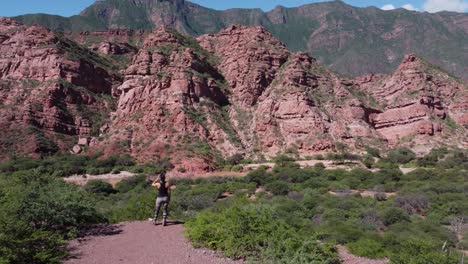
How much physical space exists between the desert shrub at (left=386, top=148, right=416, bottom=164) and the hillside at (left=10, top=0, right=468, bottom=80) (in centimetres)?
9065

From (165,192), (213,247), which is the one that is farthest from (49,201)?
(213,247)

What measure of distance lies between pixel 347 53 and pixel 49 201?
538 ft

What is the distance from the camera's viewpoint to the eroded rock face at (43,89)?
5422 centimetres

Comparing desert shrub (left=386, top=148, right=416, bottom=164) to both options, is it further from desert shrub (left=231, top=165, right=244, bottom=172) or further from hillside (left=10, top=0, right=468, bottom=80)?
hillside (left=10, top=0, right=468, bottom=80)

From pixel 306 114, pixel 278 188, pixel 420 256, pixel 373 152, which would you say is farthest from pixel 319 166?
pixel 420 256

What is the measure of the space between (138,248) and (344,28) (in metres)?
192

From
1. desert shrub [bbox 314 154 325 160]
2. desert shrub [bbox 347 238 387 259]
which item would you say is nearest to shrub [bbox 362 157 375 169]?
desert shrub [bbox 314 154 325 160]

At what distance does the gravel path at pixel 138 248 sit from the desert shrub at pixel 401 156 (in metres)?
48.5

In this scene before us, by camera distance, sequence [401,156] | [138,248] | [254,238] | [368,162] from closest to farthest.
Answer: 1. [254,238]
2. [138,248]
3. [368,162]
4. [401,156]

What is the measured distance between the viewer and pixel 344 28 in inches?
7328

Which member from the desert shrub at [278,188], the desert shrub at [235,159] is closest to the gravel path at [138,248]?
the desert shrub at [278,188]

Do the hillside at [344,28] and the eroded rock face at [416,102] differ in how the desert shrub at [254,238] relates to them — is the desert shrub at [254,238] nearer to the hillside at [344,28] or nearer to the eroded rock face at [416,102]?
the eroded rock face at [416,102]

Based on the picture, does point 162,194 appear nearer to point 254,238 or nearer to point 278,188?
point 254,238

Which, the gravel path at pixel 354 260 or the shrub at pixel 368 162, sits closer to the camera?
the gravel path at pixel 354 260
